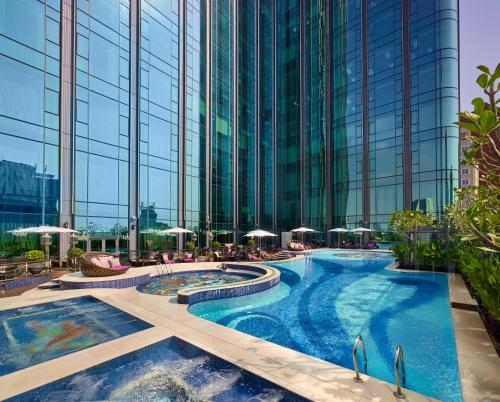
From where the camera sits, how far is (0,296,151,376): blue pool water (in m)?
5.41

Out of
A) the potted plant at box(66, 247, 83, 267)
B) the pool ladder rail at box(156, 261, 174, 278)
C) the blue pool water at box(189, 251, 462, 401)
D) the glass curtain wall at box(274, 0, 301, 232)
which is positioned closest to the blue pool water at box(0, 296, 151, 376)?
the blue pool water at box(189, 251, 462, 401)

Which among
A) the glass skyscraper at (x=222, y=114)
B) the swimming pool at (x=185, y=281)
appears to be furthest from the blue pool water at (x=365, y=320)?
the glass skyscraper at (x=222, y=114)

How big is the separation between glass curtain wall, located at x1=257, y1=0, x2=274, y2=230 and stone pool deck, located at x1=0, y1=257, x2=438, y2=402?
30958 millimetres

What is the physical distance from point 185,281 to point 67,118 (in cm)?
1312

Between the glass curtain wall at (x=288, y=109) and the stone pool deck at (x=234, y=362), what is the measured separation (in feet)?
110

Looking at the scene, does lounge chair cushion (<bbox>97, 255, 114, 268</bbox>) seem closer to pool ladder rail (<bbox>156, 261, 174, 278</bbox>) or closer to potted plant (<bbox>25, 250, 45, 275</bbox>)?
pool ladder rail (<bbox>156, 261, 174, 278</bbox>)

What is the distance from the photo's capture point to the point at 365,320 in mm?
8336

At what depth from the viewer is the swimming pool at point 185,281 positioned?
454 inches

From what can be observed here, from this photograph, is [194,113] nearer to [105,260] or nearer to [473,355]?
[105,260]

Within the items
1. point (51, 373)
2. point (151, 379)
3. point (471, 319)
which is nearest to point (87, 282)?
point (51, 373)

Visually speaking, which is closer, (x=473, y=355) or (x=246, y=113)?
(x=473, y=355)

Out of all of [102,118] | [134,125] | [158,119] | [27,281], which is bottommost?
[27,281]

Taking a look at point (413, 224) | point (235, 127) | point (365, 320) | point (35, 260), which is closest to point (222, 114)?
point (235, 127)

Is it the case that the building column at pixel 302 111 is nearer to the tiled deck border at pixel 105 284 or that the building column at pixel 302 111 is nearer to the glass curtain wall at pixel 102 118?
the glass curtain wall at pixel 102 118
